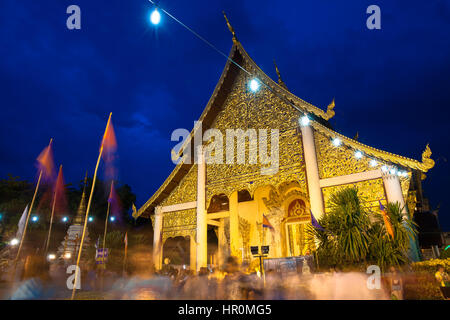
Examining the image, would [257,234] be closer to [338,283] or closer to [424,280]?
[338,283]

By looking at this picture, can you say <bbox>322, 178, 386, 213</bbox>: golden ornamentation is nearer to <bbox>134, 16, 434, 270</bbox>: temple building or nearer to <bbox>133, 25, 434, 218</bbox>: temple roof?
<bbox>134, 16, 434, 270</bbox>: temple building

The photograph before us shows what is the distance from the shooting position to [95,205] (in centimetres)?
3073

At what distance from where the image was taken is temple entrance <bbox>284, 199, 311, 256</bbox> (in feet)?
43.8

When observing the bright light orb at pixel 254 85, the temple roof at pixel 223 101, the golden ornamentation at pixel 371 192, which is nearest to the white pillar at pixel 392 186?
the golden ornamentation at pixel 371 192

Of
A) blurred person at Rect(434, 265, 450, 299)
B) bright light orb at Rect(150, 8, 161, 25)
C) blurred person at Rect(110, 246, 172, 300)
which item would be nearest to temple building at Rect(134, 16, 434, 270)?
blurred person at Rect(110, 246, 172, 300)

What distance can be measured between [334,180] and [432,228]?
39.9 feet

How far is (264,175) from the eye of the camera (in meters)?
10.5

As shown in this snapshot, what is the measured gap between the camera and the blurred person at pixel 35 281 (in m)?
7.23

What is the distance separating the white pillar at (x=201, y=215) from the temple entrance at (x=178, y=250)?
25.8ft

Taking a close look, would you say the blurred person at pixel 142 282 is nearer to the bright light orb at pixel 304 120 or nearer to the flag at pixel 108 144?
the flag at pixel 108 144

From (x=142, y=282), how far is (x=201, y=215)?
3.42 metres

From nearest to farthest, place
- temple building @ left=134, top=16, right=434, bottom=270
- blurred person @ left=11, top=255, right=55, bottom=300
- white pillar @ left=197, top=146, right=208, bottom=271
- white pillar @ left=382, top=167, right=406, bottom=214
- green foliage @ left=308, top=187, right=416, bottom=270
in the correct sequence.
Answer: green foliage @ left=308, top=187, right=416, bottom=270 < blurred person @ left=11, top=255, right=55, bottom=300 < white pillar @ left=382, top=167, right=406, bottom=214 < temple building @ left=134, top=16, right=434, bottom=270 < white pillar @ left=197, top=146, right=208, bottom=271

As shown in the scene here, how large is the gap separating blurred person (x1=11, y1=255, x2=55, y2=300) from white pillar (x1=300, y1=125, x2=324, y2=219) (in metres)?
8.14
